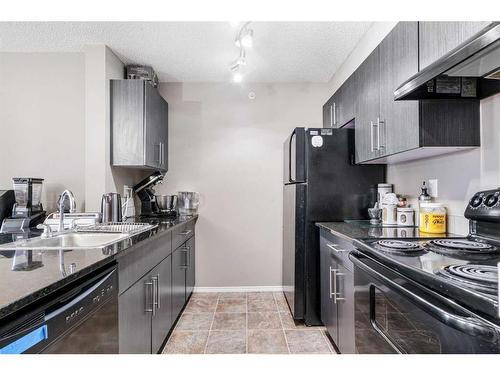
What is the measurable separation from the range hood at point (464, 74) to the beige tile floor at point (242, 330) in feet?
6.05

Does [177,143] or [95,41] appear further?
[177,143]

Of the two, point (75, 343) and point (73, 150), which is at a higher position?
point (73, 150)

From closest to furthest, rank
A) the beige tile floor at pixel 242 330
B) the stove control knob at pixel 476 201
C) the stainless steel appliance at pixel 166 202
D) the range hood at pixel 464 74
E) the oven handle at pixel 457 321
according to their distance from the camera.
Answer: the oven handle at pixel 457 321 < the range hood at pixel 464 74 < the stove control knob at pixel 476 201 < the beige tile floor at pixel 242 330 < the stainless steel appliance at pixel 166 202

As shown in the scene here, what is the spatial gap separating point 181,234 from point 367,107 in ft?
6.28

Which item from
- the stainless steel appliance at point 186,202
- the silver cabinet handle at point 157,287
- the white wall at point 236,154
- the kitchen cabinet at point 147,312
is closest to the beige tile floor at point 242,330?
the kitchen cabinet at point 147,312

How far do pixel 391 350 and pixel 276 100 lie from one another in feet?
9.46

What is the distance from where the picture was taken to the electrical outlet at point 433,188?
5.84 ft

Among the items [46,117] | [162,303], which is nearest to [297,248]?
[162,303]

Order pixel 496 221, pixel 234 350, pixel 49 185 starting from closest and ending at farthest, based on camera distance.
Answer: pixel 496 221, pixel 234 350, pixel 49 185

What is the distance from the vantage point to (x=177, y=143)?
3.39 metres

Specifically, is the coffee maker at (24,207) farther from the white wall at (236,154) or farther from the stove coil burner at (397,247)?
the stove coil burner at (397,247)

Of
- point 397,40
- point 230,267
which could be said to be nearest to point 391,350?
point 397,40

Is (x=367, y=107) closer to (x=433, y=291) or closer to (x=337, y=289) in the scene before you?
(x=337, y=289)
